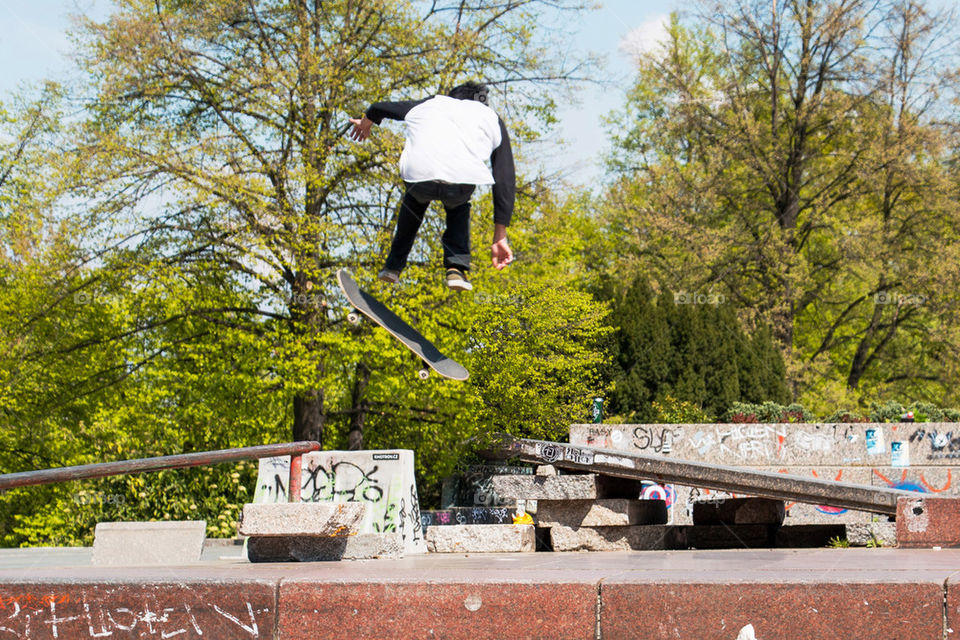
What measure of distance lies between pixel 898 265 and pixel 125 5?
909 inches

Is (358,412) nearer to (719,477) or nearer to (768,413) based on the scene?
(768,413)

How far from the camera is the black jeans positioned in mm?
6176

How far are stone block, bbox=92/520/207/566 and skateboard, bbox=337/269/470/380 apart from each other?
4.76m

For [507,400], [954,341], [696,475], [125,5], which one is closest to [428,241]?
[507,400]

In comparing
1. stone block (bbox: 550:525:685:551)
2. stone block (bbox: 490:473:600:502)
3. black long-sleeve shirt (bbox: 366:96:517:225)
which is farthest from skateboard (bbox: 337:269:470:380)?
stone block (bbox: 550:525:685:551)

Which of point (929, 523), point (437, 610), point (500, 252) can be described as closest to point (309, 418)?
point (500, 252)

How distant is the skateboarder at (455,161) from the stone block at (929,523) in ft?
11.6

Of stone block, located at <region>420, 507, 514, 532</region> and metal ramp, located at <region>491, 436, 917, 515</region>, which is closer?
metal ramp, located at <region>491, 436, 917, 515</region>

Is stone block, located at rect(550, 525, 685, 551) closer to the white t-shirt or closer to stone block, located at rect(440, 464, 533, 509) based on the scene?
the white t-shirt

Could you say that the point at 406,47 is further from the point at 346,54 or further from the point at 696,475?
the point at 696,475

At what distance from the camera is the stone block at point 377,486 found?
12453 mm

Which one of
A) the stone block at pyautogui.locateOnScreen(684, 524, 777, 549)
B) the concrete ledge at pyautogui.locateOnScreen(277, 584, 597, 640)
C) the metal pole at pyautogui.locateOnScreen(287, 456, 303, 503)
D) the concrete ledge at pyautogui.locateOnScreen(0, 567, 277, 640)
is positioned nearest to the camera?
the concrete ledge at pyautogui.locateOnScreen(277, 584, 597, 640)

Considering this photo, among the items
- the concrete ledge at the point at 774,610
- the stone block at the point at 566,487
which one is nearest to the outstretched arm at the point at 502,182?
the concrete ledge at the point at 774,610

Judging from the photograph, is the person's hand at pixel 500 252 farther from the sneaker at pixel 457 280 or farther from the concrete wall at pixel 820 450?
the concrete wall at pixel 820 450
